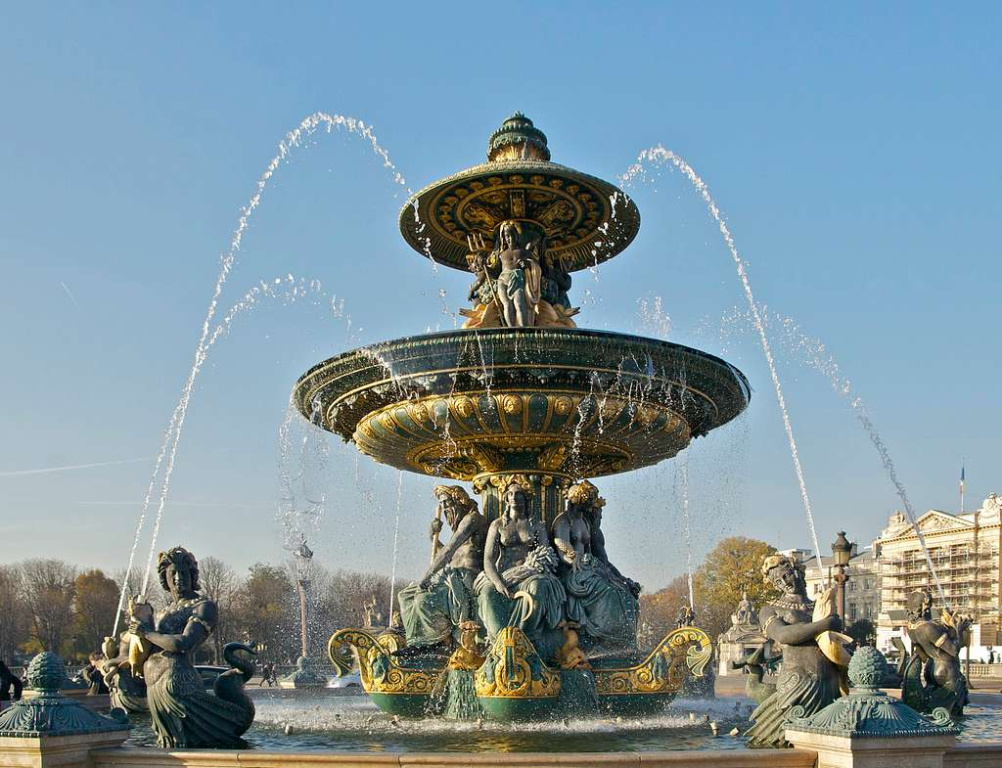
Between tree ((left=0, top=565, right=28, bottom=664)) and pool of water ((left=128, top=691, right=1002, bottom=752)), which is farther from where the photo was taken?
tree ((left=0, top=565, right=28, bottom=664))

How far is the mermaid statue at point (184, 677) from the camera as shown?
725cm

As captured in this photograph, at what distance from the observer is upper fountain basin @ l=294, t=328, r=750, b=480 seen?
10.9 meters

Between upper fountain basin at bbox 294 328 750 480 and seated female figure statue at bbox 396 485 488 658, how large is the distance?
714mm

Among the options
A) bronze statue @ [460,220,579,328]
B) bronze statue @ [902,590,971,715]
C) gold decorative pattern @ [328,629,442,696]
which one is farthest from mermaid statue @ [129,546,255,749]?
bronze statue @ [902,590,971,715]

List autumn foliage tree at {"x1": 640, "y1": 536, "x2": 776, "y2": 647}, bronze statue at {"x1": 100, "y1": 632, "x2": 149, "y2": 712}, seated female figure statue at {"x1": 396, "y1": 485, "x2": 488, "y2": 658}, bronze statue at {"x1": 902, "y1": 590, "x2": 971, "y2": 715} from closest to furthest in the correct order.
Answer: bronze statue at {"x1": 902, "y1": 590, "x2": 971, "y2": 715} → bronze statue at {"x1": 100, "y1": 632, "x2": 149, "y2": 712} → seated female figure statue at {"x1": 396, "y1": 485, "x2": 488, "y2": 658} → autumn foliage tree at {"x1": 640, "y1": 536, "x2": 776, "y2": 647}

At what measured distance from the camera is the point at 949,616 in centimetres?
1123

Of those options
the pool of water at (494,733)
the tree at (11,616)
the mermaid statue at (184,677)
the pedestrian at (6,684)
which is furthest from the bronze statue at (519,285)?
the tree at (11,616)

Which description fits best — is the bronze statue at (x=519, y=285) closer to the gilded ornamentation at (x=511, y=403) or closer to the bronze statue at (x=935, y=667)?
the gilded ornamentation at (x=511, y=403)

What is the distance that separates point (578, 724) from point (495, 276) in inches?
235

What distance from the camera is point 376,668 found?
11438 millimetres

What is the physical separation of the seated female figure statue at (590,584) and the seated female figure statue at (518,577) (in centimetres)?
19

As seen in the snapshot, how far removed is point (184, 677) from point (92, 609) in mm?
67005

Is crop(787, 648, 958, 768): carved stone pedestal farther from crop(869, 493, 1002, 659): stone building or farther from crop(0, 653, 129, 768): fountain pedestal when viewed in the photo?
crop(869, 493, 1002, 659): stone building

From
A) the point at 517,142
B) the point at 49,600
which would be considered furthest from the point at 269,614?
the point at 517,142
